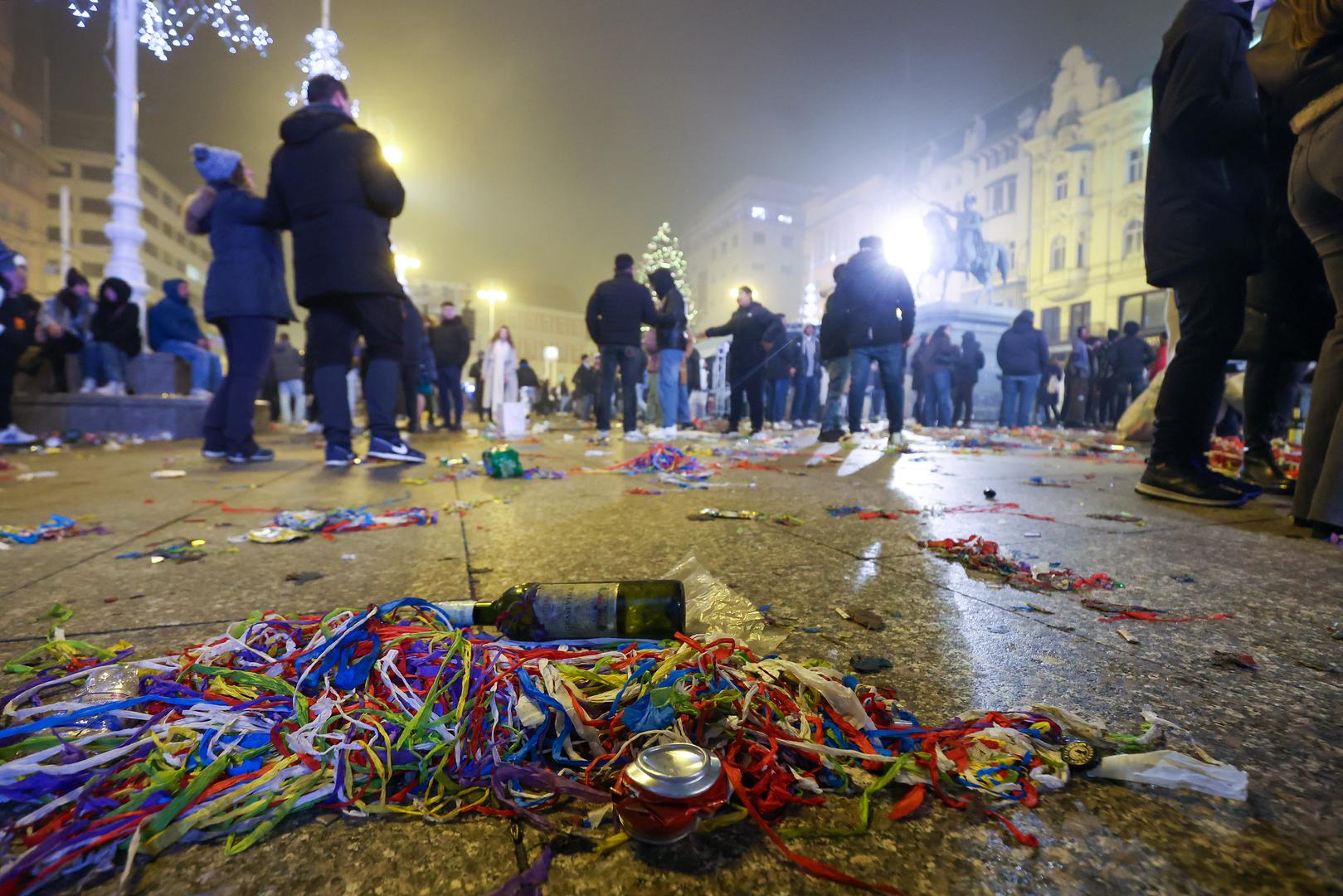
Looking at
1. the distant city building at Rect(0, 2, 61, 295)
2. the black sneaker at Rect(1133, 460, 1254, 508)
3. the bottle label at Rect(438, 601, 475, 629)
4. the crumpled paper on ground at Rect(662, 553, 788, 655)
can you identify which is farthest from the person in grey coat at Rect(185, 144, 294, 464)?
the distant city building at Rect(0, 2, 61, 295)

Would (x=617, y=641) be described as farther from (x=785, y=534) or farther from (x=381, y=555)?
(x=785, y=534)

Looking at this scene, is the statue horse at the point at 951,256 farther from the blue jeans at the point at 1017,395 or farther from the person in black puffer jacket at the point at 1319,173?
the person in black puffer jacket at the point at 1319,173

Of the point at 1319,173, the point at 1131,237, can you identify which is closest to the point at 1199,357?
the point at 1319,173

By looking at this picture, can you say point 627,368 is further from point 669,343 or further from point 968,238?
point 968,238

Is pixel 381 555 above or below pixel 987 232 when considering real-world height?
below

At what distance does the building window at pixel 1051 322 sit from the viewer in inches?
1227

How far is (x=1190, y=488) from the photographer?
304cm

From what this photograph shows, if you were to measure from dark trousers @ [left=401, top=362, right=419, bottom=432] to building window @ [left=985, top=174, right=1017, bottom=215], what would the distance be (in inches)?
1389

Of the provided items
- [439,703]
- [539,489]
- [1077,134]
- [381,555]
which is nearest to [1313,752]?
[439,703]

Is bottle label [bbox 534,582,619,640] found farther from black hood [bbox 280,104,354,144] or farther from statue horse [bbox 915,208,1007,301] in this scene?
statue horse [bbox 915,208,1007,301]

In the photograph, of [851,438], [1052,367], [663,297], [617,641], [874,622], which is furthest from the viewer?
[1052,367]

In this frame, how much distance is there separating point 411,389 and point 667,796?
360 inches

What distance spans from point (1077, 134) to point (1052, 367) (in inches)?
883

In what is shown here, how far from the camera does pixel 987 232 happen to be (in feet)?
119
